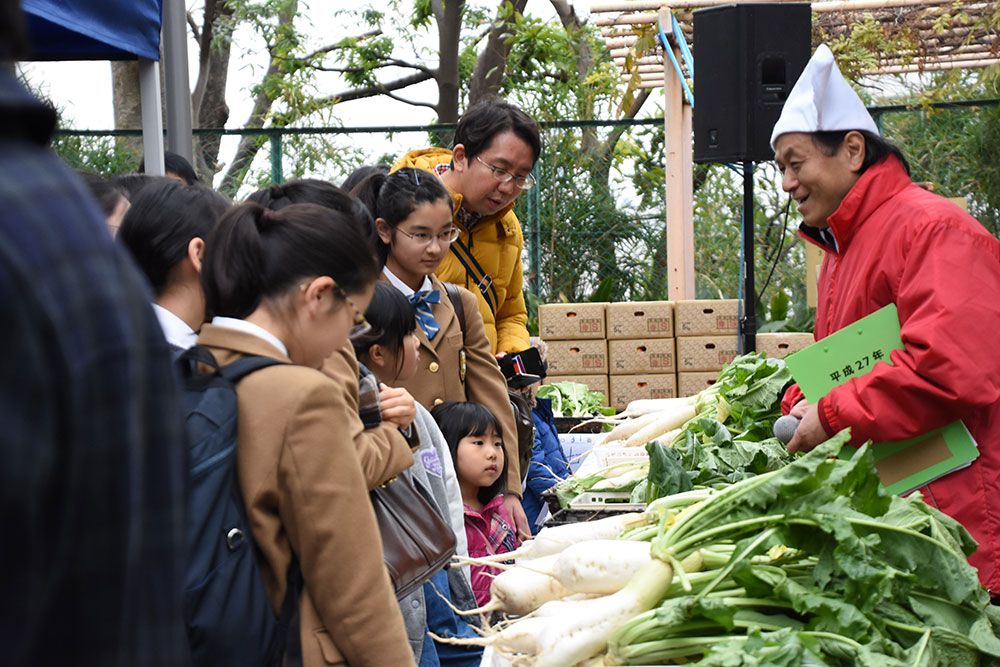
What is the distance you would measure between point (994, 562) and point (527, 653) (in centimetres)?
118

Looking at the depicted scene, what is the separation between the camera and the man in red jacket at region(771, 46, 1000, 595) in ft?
8.07

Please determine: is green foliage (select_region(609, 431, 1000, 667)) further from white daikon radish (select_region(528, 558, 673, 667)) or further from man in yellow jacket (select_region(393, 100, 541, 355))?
man in yellow jacket (select_region(393, 100, 541, 355))

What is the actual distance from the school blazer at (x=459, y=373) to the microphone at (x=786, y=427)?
0.94 metres

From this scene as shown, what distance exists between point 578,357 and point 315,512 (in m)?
5.70

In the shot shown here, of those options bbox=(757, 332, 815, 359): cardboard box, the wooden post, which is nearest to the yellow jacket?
bbox=(757, 332, 815, 359): cardboard box

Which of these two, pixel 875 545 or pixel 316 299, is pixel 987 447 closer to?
pixel 875 545

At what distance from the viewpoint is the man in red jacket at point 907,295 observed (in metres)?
2.46

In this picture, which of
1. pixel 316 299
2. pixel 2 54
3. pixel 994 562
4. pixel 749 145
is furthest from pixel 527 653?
pixel 749 145

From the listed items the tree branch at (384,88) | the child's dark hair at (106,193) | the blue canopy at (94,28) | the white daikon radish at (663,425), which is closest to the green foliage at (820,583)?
the child's dark hair at (106,193)

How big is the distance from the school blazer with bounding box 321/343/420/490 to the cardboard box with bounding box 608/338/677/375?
519cm

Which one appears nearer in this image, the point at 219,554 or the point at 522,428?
the point at 219,554

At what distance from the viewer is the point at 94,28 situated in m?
3.61

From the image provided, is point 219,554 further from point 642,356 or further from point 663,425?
point 642,356

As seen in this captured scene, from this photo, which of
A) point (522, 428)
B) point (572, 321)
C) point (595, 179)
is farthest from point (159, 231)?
point (595, 179)
